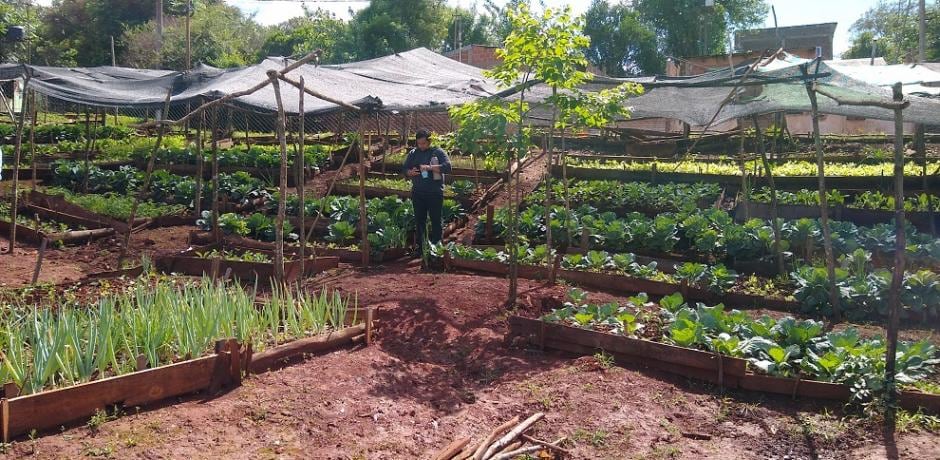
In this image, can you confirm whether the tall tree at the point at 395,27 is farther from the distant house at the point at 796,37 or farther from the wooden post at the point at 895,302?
the wooden post at the point at 895,302

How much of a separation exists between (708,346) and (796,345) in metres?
0.56

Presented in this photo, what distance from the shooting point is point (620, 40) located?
3316cm

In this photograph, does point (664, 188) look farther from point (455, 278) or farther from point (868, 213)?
point (455, 278)

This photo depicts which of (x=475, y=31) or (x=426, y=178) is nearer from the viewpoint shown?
(x=426, y=178)

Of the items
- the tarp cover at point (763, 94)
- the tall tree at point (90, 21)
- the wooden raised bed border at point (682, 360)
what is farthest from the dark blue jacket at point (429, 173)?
the tall tree at point (90, 21)

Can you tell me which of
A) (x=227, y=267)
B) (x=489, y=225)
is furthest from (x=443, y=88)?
(x=227, y=267)

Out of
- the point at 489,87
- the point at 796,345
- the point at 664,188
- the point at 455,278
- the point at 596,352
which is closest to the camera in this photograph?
the point at 796,345

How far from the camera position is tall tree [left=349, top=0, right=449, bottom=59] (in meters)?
30.8

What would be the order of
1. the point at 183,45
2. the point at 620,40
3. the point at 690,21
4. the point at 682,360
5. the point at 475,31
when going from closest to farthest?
the point at 682,360, the point at 183,45, the point at 690,21, the point at 620,40, the point at 475,31

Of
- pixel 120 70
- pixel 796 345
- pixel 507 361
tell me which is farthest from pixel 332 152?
pixel 796 345

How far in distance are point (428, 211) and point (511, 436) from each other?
555 cm

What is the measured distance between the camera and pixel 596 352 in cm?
562

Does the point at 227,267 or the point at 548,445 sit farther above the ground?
the point at 227,267

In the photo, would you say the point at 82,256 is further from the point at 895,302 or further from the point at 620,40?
the point at 620,40
